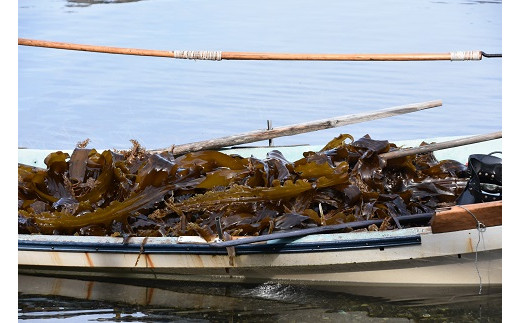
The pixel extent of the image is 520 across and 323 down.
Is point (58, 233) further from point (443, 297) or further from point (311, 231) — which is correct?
point (443, 297)

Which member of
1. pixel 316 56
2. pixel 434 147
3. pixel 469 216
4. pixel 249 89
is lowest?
pixel 469 216

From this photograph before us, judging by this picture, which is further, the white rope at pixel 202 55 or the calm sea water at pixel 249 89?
the white rope at pixel 202 55

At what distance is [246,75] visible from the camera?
510 inches

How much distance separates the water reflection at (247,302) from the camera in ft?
17.5

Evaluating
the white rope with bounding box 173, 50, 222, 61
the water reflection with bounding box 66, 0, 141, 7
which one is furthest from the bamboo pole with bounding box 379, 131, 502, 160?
the water reflection with bounding box 66, 0, 141, 7

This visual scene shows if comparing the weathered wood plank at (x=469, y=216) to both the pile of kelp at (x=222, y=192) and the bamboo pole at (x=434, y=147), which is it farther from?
the bamboo pole at (x=434, y=147)

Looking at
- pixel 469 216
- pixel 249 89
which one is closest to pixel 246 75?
pixel 249 89

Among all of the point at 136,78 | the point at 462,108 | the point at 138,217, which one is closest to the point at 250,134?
the point at 138,217

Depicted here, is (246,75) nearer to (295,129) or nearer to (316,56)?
(295,129)

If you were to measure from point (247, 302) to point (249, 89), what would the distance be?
6692 millimetres

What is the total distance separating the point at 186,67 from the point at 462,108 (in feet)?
15.1

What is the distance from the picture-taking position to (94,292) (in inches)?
227

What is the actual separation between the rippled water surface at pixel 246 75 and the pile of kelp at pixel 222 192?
340 cm

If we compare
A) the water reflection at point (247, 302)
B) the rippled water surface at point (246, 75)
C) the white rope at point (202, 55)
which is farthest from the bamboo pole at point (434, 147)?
the rippled water surface at point (246, 75)
